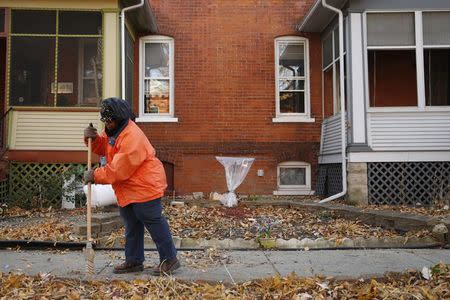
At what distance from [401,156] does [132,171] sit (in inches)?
285

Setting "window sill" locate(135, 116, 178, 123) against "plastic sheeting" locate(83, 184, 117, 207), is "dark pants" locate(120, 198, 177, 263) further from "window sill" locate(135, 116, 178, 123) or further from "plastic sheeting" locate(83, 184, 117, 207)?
"window sill" locate(135, 116, 178, 123)

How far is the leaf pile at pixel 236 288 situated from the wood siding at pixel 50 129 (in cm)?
614

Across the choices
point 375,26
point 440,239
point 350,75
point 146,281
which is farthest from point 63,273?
point 375,26

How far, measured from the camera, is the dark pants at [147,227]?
4.66 m

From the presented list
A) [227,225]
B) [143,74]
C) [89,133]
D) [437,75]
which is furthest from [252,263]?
[437,75]

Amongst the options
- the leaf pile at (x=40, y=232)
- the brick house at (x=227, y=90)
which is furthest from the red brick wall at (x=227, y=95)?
the leaf pile at (x=40, y=232)

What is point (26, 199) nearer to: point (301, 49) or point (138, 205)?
point (138, 205)

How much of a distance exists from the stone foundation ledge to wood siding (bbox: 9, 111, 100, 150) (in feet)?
14.4

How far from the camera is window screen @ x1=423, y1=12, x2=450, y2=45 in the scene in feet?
34.5

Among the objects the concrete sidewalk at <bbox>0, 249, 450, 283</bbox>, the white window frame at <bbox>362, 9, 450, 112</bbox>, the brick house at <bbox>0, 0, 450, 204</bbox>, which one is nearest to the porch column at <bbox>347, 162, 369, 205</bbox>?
the brick house at <bbox>0, 0, 450, 204</bbox>

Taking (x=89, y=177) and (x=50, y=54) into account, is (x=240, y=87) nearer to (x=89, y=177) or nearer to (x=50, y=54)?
(x=50, y=54)

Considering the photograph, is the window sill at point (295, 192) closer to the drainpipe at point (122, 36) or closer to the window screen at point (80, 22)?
the drainpipe at point (122, 36)

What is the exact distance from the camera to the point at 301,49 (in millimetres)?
13141

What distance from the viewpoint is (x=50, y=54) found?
10742 millimetres
